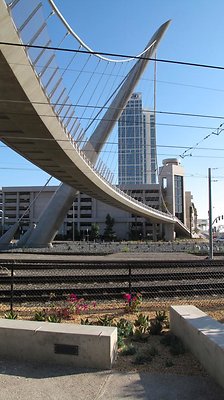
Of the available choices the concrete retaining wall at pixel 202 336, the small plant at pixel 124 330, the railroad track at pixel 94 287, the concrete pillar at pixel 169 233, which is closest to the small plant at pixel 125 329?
the small plant at pixel 124 330

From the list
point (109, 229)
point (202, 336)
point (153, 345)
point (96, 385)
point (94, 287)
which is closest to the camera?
point (96, 385)

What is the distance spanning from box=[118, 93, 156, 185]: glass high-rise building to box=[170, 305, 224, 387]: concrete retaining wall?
32.5m

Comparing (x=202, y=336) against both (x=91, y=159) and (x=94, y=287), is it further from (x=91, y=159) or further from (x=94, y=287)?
(x=91, y=159)

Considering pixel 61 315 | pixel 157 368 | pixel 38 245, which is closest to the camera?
pixel 157 368

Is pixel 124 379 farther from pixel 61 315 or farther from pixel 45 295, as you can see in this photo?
pixel 45 295

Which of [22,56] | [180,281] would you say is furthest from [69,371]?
[22,56]

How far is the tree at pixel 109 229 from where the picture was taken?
129m

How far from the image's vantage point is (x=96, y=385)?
4754mm

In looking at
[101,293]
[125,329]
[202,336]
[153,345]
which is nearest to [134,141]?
[101,293]

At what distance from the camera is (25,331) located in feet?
18.4

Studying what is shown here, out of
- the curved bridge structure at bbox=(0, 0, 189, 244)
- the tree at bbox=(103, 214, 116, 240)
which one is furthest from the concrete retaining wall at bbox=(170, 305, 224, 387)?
the tree at bbox=(103, 214, 116, 240)

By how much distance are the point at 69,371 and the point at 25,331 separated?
855 millimetres

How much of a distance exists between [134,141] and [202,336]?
139 ft

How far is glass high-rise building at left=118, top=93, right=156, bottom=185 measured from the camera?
47.9 meters
